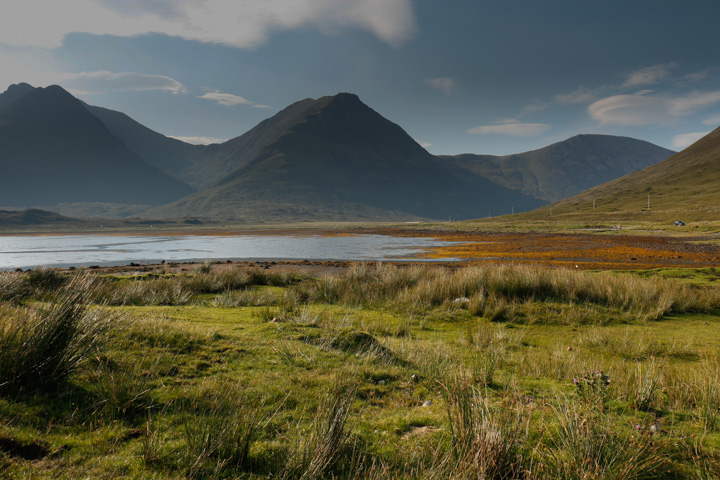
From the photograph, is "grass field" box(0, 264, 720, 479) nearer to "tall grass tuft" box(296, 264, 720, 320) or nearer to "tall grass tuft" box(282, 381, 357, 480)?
"tall grass tuft" box(282, 381, 357, 480)

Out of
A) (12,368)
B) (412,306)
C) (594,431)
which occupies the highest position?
(12,368)

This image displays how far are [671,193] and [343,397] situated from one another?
166 meters

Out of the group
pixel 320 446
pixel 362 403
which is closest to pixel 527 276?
pixel 362 403

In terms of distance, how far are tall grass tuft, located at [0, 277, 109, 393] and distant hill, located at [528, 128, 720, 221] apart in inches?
3960

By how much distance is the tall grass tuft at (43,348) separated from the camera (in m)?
3.90

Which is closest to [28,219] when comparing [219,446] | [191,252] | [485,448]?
[191,252]

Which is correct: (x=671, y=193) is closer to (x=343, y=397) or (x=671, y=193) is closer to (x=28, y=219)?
(x=343, y=397)

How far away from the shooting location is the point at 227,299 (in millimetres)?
12531

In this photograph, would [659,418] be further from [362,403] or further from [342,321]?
[342,321]

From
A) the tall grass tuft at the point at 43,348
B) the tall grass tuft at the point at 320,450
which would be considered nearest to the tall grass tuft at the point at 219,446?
the tall grass tuft at the point at 320,450

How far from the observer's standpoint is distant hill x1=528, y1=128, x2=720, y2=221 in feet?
314

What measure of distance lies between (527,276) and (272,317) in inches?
352

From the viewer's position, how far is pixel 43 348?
13.6 ft

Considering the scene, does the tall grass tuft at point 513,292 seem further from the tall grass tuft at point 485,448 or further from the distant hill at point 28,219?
the distant hill at point 28,219
